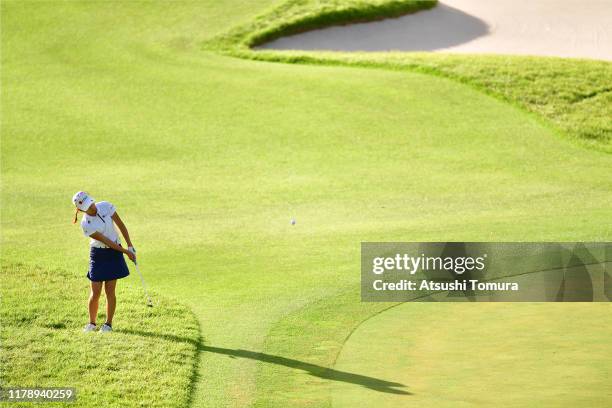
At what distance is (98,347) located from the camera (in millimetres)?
12562

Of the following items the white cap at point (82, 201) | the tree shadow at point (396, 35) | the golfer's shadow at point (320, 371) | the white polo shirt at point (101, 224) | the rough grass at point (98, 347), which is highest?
the tree shadow at point (396, 35)

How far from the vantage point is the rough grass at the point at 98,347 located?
11273 mm

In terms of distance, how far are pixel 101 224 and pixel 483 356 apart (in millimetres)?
4852

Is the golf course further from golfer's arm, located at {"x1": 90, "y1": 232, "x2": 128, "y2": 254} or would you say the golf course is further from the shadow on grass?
golfer's arm, located at {"x1": 90, "y1": 232, "x2": 128, "y2": 254}

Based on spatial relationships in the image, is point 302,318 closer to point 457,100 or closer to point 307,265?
point 307,265

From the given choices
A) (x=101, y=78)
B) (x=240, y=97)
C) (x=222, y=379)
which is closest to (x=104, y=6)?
(x=101, y=78)

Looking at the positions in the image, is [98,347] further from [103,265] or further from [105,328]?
[103,265]

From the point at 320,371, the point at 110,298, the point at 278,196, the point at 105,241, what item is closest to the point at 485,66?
the point at 278,196

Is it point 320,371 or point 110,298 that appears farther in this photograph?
point 110,298

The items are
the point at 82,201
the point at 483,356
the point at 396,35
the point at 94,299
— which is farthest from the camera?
the point at 396,35

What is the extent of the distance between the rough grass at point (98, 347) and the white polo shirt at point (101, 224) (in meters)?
1.27

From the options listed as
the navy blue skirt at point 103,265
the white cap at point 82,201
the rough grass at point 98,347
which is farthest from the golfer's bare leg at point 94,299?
the white cap at point 82,201

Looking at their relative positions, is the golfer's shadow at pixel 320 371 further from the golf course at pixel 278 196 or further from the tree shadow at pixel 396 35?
the tree shadow at pixel 396 35

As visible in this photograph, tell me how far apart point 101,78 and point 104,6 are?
6849mm
